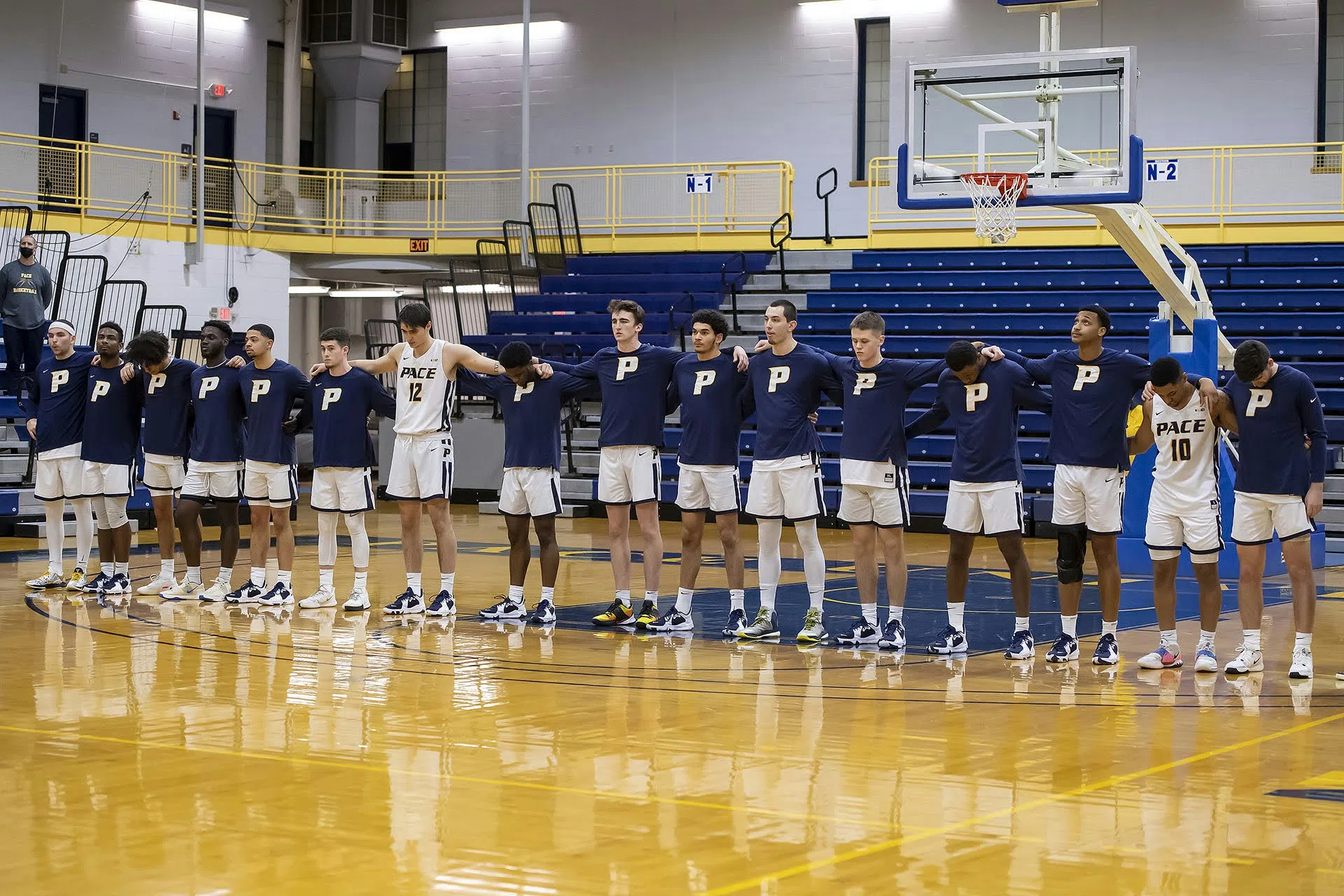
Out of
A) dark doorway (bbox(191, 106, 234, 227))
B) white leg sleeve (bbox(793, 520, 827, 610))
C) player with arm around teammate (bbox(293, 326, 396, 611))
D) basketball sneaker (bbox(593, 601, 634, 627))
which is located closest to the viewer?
white leg sleeve (bbox(793, 520, 827, 610))

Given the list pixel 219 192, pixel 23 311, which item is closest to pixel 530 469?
pixel 23 311

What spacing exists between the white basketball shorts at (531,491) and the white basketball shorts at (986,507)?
2.71 metres

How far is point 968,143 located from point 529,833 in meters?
19.5

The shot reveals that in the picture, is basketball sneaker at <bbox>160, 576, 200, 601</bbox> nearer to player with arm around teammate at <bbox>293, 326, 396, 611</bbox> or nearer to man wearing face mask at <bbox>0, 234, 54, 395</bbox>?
player with arm around teammate at <bbox>293, 326, 396, 611</bbox>

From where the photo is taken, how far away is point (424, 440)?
10922mm

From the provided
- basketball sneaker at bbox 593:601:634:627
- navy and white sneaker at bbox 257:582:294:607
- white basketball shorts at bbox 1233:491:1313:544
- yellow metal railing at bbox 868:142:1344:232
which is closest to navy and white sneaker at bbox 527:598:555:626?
basketball sneaker at bbox 593:601:634:627

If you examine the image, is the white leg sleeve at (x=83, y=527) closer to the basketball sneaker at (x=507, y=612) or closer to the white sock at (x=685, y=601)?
the basketball sneaker at (x=507, y=612)

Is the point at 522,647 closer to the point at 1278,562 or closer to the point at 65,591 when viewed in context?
the point at 65,591

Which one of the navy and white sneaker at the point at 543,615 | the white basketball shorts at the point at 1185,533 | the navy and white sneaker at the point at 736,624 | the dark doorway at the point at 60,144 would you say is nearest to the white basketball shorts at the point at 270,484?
the navy and white sneaker at the point at 543,615

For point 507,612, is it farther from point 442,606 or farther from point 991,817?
point 991,817

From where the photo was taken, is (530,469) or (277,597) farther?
(277,597)

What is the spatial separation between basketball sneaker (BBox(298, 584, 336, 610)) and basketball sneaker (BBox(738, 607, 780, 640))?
3223 mm

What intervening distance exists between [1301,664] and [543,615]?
481 cm

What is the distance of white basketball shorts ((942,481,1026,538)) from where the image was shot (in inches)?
373
